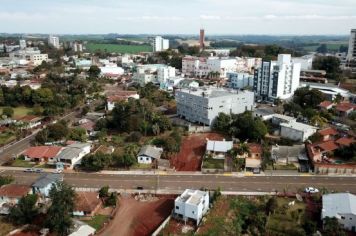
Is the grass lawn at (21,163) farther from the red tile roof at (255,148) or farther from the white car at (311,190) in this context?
the white car at (311,190)

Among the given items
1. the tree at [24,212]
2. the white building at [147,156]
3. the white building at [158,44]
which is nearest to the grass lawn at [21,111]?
the white building at [147,156]

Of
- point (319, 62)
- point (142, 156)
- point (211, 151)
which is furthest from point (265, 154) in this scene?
point (319, 62)

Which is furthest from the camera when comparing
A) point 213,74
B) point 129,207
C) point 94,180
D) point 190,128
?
point 213,74

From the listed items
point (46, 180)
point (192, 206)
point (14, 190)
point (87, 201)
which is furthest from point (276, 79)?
point (14, 190)

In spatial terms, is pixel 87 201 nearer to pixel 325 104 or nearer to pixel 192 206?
pixel 192 206

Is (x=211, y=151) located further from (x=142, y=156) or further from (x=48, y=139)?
(x=48, y=139)

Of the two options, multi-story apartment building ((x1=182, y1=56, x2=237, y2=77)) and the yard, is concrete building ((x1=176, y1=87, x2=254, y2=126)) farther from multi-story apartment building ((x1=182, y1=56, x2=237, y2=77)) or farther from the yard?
multi-story apartment building ((x1=182, y1=56, x2=237, y2=77))

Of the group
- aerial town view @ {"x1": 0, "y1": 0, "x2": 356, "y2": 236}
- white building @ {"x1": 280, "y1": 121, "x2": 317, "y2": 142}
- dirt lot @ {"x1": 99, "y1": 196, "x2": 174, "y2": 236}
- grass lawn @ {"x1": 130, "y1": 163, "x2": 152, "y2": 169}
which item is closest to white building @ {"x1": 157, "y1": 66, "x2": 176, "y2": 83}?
aerial town view @ {"x1": 0, "y1": 0, "x2": 356, "y2": 236}

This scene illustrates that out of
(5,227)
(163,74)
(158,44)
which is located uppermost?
(158,44)
